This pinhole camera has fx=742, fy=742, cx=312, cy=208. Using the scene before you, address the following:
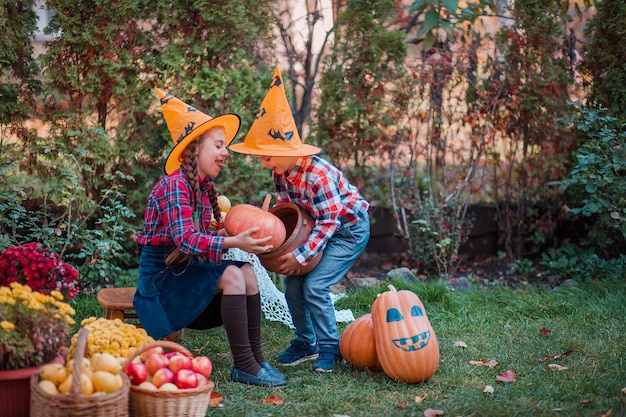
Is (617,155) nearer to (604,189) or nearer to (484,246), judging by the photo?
(604,189)

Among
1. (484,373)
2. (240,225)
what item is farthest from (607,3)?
(240,225)

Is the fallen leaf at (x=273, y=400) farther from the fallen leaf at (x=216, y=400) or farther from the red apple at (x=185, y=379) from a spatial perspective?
the red apple at (x=185, y=379)

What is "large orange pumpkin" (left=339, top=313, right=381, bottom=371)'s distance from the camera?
4.18 meters

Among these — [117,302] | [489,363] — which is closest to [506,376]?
[489,363]

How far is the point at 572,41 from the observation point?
6.67 metres

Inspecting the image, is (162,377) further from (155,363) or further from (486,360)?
(486,360)

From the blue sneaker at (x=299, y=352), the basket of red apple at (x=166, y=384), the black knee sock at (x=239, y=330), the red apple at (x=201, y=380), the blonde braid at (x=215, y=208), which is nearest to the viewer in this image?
the basket of red apple at (x=166, y=384)

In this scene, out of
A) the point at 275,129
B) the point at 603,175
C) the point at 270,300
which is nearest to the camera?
the point at 275,129

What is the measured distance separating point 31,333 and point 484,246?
16.9ft

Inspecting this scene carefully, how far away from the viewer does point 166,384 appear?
3.12 m

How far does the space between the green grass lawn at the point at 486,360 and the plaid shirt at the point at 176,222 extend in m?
0.77

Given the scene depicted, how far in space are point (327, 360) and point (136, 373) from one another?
4.69 ft

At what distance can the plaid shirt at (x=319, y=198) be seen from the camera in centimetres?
414

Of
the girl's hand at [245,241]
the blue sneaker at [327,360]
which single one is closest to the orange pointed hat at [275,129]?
the girl's hand at [245,241]
